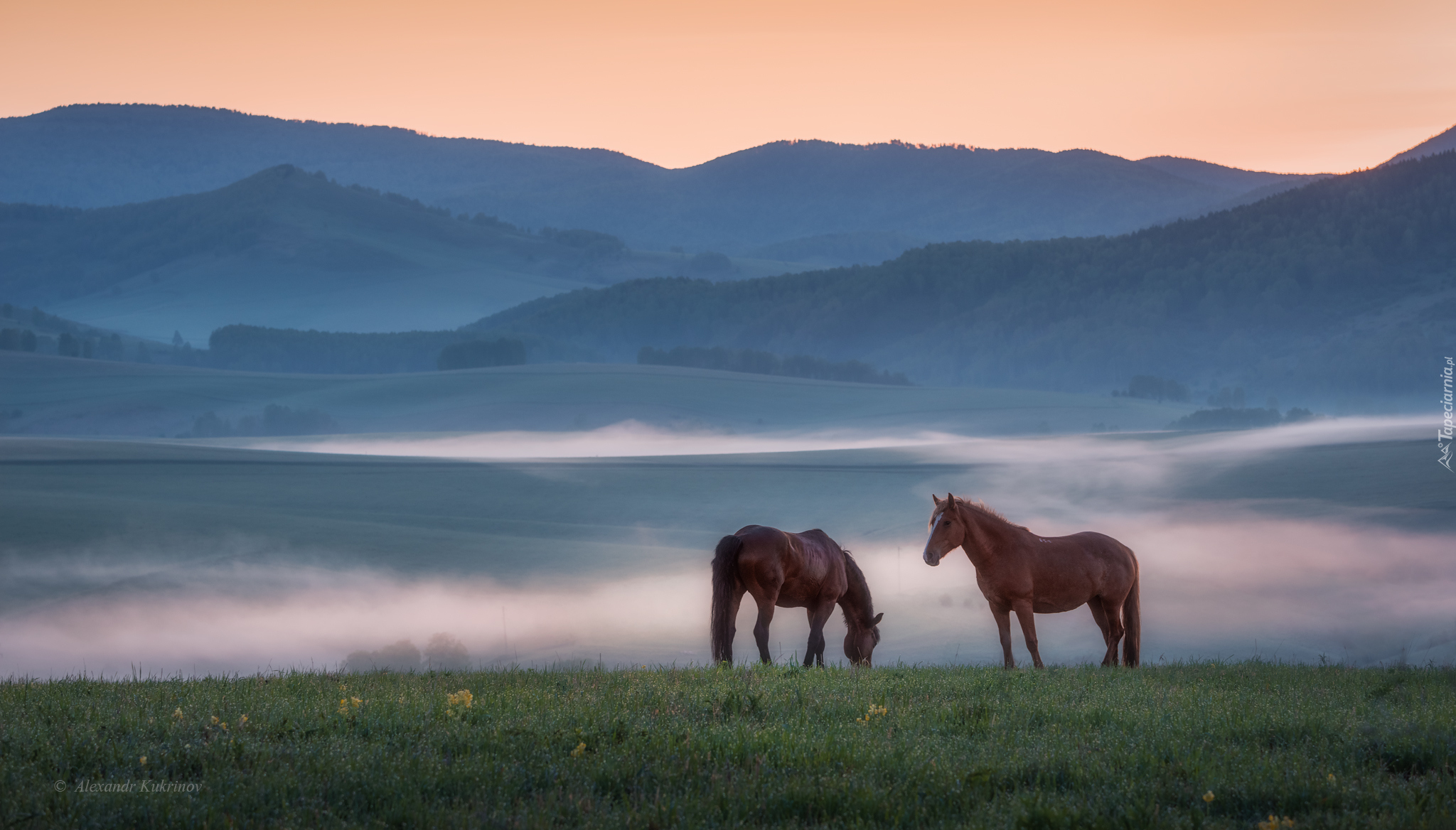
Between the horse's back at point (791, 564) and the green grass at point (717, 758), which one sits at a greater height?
the horse's back at point (791, 564)

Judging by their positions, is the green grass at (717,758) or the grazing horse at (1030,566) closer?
the green grass at (717,758)

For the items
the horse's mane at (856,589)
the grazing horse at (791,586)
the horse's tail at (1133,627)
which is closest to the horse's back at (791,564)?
the grazing horse at (791,586)

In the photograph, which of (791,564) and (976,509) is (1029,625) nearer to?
(976,509)

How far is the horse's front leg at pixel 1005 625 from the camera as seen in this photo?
14.1 metres

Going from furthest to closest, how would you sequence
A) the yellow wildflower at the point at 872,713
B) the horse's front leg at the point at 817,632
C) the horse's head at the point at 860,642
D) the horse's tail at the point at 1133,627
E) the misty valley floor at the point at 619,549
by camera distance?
1. the misty valley floor at the point at 619,549
2. the horse's head at the point at 860,642
3. the horse's front leg at the point at 817,632
4. the horse's tail at the point at 1133,627
5. the yellow wildflower at the point at 872,713

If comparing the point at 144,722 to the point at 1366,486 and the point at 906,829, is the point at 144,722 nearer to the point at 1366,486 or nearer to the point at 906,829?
the point at 906,829

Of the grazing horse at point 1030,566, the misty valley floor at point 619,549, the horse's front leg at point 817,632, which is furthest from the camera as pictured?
the misty valley floor at point 619,549

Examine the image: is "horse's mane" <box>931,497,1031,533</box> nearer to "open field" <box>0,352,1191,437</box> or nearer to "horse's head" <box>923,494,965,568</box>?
"horse's head" <box>923,494,965,568</box>

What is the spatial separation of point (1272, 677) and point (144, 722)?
34.5 feet

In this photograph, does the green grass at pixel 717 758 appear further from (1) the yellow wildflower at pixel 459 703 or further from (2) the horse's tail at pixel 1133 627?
(2) the horse's tail at pixel 1133 627

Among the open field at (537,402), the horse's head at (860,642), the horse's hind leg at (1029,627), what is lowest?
the horse's head at (860,642)

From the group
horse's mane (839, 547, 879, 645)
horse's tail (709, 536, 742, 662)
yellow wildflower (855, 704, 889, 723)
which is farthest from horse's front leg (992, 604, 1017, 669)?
yellow wildflower (855, 704, 889, 723)

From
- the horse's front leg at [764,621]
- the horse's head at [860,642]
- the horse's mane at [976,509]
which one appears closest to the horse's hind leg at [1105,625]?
the horse's mane at [976,509]

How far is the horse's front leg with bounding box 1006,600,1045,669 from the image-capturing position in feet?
46.1
